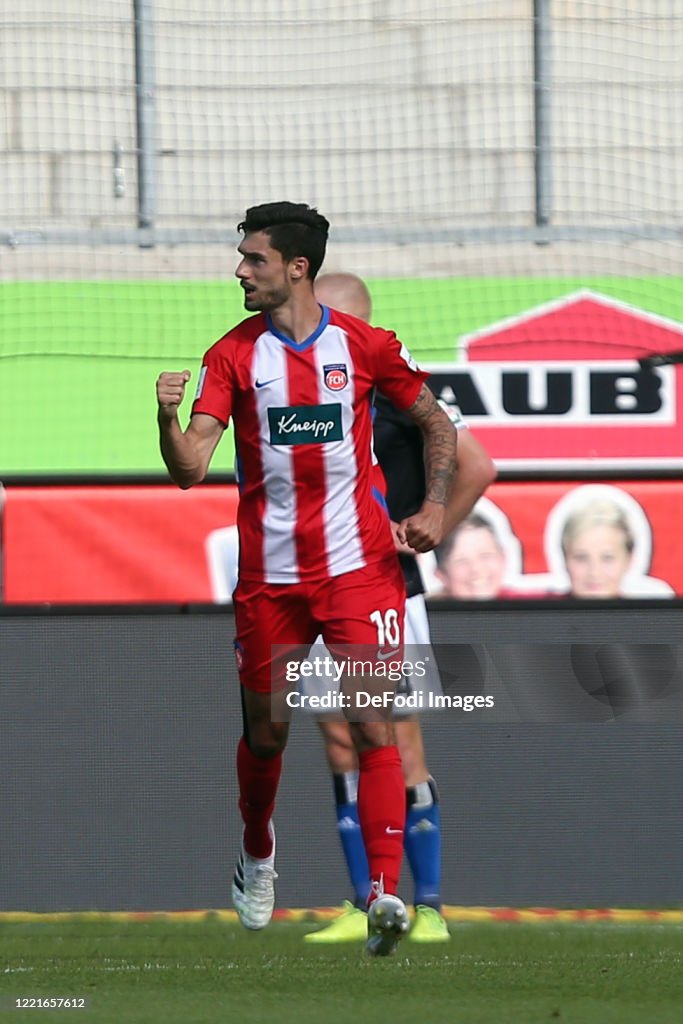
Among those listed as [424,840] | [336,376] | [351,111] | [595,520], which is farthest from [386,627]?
[351,111]

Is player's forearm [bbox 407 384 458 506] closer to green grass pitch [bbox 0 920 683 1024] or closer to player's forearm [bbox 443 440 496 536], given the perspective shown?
player's forearm [bbox 443 440 496 536]

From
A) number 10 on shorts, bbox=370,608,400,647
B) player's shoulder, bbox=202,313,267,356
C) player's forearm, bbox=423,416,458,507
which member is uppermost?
player's shoulder, bbox=202,313,267,356

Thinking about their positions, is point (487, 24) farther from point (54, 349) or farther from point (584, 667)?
point (584, 667)

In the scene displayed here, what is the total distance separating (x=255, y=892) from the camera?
4.53 m

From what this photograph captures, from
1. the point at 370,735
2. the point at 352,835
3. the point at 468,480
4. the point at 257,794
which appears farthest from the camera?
the point at 352,835

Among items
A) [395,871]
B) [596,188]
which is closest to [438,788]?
[395,871]

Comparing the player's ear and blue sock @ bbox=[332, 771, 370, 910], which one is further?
blue sock @ bbox=[332, 771, 370, 910]

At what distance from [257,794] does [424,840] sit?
68 centimetres

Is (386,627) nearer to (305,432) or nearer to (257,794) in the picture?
(305,432)

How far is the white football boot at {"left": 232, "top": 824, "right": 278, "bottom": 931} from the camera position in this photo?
14.7 ft

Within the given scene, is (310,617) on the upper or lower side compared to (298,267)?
lower

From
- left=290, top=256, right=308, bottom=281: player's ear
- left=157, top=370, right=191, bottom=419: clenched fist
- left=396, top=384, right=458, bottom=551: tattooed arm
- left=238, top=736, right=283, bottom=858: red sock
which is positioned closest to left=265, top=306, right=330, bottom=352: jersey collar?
left=290, top=256, right=308, bottom=281: player's ear

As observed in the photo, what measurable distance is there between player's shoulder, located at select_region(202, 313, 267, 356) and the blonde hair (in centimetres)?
291

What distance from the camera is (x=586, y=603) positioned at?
17.8 feet
